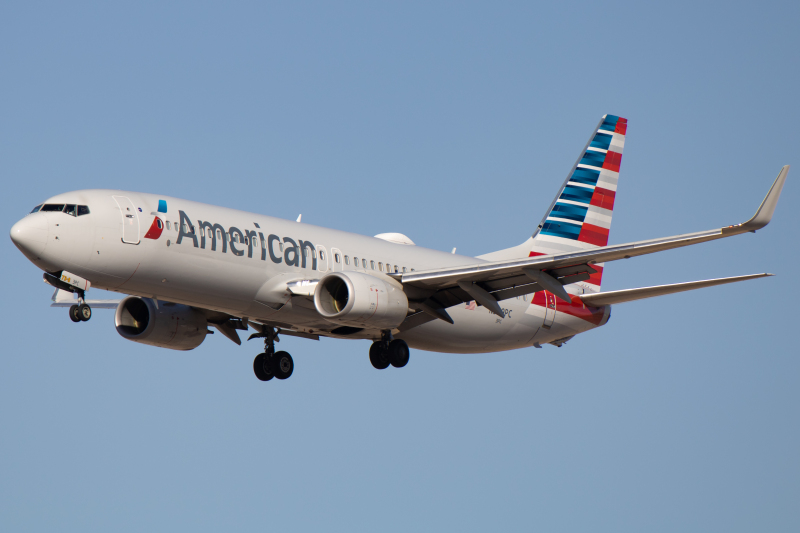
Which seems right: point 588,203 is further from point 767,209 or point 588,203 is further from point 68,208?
point 68,208

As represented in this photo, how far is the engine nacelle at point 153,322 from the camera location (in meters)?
32.1

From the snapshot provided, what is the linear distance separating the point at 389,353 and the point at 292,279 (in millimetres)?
4419

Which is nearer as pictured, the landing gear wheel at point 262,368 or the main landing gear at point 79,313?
the main landing gear at point 79,313

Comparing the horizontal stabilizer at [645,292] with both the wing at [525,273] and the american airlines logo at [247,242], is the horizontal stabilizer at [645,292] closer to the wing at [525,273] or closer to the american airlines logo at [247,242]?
the wing at [525,273]

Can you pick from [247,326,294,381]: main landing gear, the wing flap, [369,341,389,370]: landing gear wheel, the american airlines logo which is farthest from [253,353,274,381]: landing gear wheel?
the wing flap

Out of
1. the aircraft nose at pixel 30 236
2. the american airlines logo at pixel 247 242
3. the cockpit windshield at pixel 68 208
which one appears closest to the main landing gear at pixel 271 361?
the american airlines logo at pixel 247 242

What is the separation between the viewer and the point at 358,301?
28141 millimetres

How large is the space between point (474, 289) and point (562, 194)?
12372mm

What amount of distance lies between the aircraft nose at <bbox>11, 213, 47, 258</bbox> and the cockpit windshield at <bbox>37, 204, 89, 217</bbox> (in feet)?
2.13

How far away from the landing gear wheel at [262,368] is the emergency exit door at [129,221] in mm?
9048

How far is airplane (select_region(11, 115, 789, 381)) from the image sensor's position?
25.7 m

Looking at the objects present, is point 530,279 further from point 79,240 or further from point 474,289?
point 79,240

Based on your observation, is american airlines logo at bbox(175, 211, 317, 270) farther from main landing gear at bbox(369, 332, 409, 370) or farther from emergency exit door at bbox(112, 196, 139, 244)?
main landing gear at bbox(369, 332, 409, 370)

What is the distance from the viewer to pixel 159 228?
26.5 m
